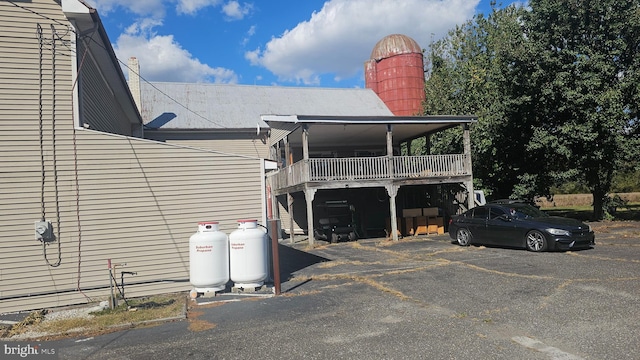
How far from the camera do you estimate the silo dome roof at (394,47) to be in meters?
33.0

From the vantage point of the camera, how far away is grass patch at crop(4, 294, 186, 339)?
6.80 metres

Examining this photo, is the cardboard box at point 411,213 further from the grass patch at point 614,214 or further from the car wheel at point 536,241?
the grass patch at point 614,214

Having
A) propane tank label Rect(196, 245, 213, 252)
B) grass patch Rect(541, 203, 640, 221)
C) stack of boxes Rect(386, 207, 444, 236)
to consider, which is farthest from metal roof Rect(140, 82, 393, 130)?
propane tank label Rect(196, 245, 213, 252)

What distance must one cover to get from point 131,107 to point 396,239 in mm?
11650

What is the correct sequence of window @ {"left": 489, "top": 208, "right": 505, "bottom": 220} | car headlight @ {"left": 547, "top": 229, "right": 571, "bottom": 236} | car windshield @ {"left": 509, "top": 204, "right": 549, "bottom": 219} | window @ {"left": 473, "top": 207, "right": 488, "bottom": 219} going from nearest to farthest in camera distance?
1. car headlight @ {"left": 547, "top": 229, "right": 571, "bottom": 236}
2. car windshield @ {"left": 509, "top": 204, "right": 549, "bottom": 219}
3. window @ {"left": 489, "top": 208, "right": 505, "bottom": 220}
4. window @ {"left": 473, "top": 207, "right": 488, "bottom": 219}

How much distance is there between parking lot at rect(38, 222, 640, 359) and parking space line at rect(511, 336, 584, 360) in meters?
0.01

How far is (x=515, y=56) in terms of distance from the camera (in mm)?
20125

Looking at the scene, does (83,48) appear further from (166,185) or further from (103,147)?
(166,185)

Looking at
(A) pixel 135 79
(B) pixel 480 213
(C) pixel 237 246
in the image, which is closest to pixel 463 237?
(B) pixel 480 213

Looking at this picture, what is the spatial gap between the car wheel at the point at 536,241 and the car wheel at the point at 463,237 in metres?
2.20

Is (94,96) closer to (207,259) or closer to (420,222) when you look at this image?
(207,259)

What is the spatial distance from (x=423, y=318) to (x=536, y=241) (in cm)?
726

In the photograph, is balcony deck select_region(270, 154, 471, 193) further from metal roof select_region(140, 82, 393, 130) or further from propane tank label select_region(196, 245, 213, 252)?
propane tank label select_region(196, 245, 213, 252)

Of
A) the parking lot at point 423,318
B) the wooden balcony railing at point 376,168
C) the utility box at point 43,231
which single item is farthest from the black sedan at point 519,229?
the utility box at point 43,231
